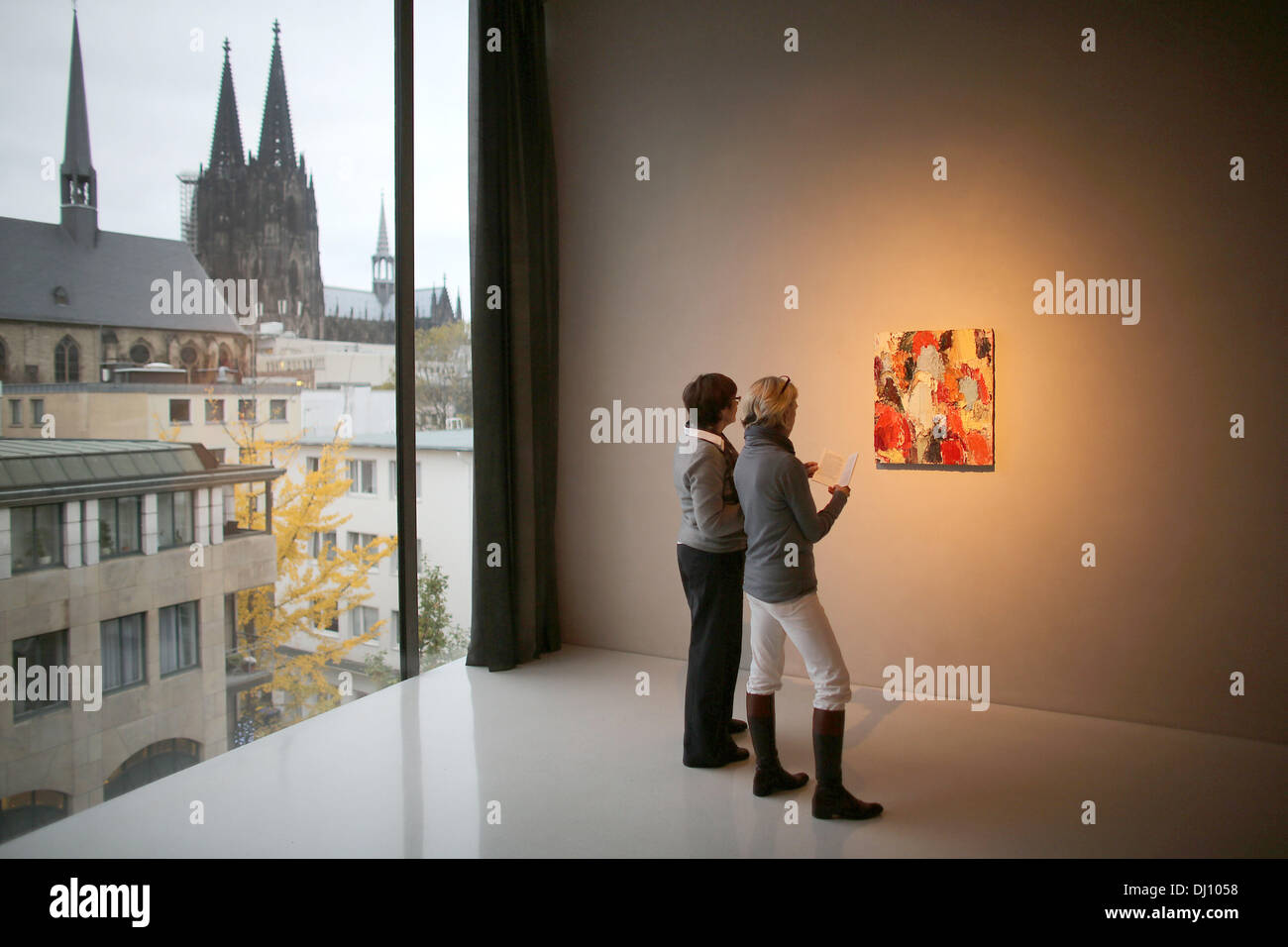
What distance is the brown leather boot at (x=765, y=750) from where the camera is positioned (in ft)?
10.0

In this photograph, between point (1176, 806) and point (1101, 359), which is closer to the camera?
point (1176, 806)

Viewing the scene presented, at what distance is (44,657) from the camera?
8.93 ft

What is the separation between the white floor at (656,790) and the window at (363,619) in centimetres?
33

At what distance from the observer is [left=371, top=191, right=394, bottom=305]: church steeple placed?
4028 mm

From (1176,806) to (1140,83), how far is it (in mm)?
2820

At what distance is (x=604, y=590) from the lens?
4.93 m

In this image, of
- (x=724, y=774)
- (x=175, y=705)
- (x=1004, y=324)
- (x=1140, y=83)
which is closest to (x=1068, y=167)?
(x=1140, y=83)

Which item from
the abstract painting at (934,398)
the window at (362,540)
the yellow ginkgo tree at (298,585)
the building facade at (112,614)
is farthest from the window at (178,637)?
the abstract painting at (934,398)

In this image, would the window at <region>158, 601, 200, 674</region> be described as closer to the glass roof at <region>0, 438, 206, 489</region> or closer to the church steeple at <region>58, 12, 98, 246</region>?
the glass roof at <region>0, 438, 206, 489</region>

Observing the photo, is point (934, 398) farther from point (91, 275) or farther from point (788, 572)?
point (91, 275)

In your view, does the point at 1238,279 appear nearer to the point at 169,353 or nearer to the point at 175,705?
the point at 169,353

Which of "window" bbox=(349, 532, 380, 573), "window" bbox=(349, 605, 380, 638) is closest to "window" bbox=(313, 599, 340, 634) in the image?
"window" bbox=(349, 605, 380, 638)

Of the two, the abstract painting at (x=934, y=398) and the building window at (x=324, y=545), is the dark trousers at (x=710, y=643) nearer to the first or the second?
the abstract painting at (x=934, y=398)

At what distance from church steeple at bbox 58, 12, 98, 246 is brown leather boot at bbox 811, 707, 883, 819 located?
285 centimetres
